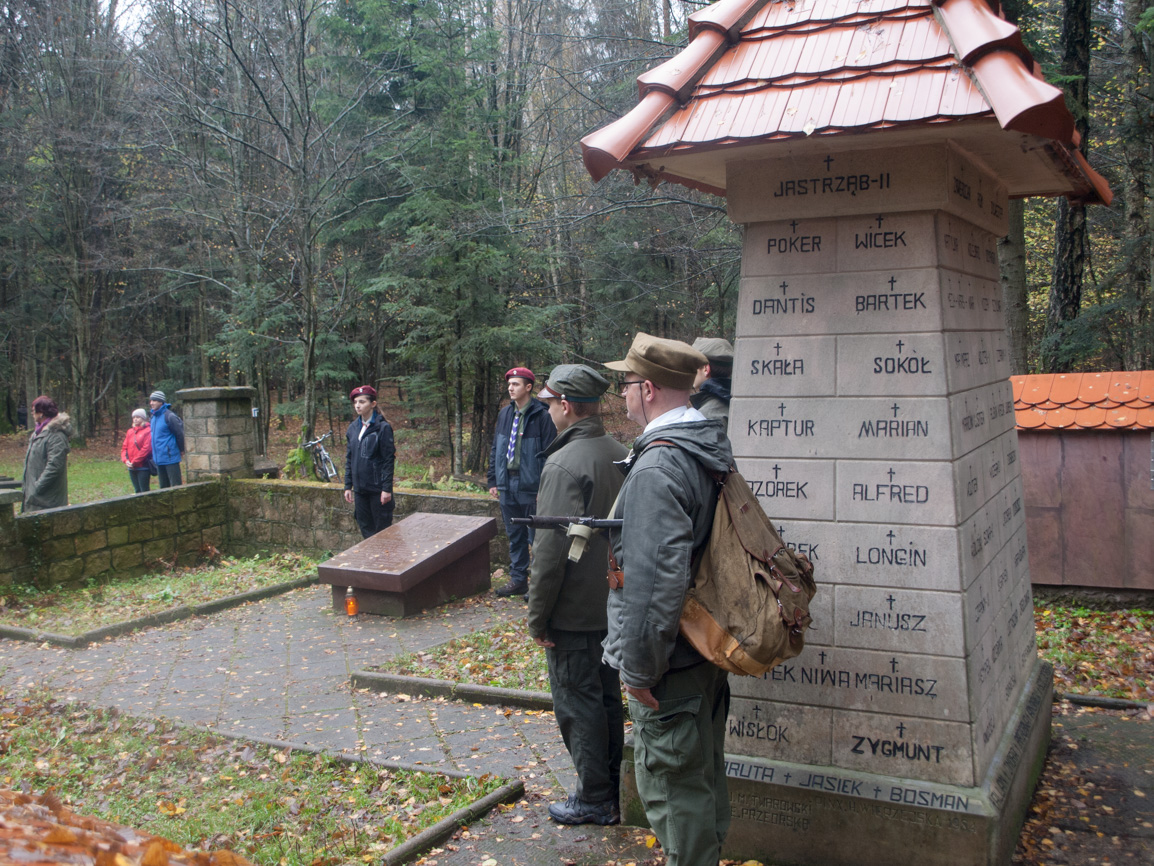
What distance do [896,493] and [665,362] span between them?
3.44ft

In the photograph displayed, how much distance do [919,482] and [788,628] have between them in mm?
894

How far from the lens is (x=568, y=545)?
3.88 m

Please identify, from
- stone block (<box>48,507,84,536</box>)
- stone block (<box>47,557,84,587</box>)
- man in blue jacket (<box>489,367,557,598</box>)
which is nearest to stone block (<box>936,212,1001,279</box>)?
man in blue jacket (<box>489,367,557,598</box>)

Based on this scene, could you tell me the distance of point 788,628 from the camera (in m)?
2.78

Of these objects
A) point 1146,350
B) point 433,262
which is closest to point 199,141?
point 433,262

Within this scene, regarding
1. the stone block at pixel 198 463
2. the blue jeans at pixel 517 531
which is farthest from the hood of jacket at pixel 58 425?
the blue jeans at pixel 517 531

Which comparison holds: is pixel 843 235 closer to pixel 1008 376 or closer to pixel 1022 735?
pixel 1008 376

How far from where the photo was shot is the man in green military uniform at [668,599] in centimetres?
272

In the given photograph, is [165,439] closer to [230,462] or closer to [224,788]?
[230,462]

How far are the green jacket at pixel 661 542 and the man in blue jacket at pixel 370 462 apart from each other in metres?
6.43

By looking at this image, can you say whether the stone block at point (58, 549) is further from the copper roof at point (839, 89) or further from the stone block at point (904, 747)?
the stone block at point (904, 747)

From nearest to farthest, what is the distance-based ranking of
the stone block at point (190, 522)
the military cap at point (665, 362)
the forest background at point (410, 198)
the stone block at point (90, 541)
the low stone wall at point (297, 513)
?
the military cap at point (665, 362) < the stone block at point (90, 541) < the low stone wall at point (297, 513) < the stone block at point (190, 522) < the forest background at point (410, 198)

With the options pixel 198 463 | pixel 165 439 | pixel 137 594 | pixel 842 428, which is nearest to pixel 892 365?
pixel 842 428

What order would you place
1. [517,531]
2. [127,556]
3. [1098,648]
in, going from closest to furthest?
[1098,648], [517,531], [127,556]
